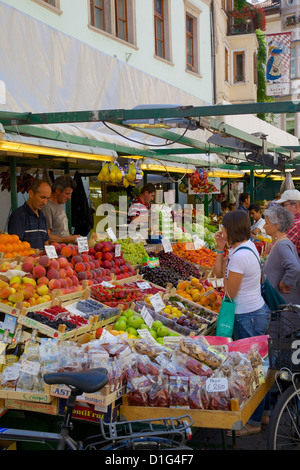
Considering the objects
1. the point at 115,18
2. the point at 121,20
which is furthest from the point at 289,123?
the point at 115,18

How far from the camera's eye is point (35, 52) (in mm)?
6816

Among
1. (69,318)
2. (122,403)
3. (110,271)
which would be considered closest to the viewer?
(122,403)

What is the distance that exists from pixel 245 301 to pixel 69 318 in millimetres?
1496

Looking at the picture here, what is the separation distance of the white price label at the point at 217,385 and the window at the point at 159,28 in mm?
11821

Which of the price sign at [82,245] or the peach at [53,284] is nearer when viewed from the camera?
the peach at [53,284]

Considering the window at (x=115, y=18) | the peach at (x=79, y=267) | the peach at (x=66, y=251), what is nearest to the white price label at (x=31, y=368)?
the peach at (x=79, y=267)

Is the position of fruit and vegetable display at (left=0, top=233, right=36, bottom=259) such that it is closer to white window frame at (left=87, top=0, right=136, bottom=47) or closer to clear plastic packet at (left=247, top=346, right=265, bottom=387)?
clear plastic packet at (left=247, top=346, right=265, bottom=387)

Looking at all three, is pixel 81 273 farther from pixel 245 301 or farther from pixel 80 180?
pixel 80 180

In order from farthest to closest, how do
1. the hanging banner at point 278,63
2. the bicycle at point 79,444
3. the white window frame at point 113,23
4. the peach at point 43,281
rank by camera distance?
the hanging banner at point 278,63, the white window frame at point 113,23, the peach at point 43,281, the bicycle at point 79,444

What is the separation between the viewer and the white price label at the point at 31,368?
10.7ft

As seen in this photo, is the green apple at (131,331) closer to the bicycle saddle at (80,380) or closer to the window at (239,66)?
the bicycle saddle at (80,380)

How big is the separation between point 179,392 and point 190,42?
14892mm

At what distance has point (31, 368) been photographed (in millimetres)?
3271

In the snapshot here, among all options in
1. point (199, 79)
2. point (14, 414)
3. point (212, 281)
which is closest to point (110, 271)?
point (212, 281)
